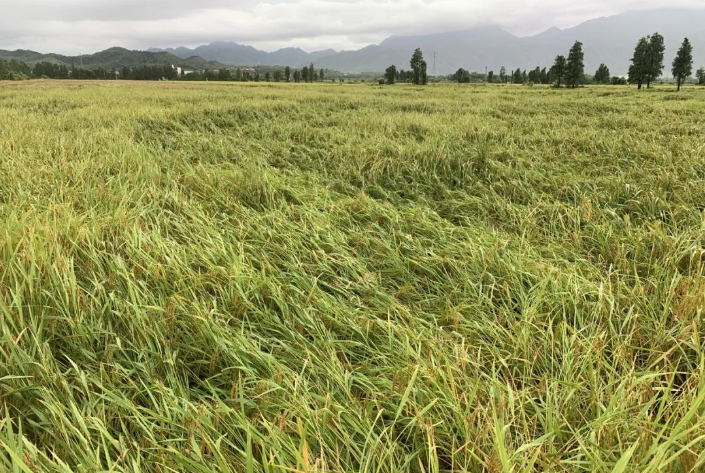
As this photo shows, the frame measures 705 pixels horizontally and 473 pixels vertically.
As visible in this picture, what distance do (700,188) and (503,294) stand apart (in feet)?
11.5

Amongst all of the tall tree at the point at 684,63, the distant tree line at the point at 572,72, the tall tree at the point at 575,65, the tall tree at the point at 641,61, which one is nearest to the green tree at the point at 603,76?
the distant tree line at the point at 572,72

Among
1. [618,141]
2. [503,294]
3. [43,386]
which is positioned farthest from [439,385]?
[618,141]

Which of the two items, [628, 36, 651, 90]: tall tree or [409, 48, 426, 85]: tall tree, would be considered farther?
[409, 48, 426, 85]: tall tree

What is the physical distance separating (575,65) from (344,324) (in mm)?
71257

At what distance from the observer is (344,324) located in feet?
6.88

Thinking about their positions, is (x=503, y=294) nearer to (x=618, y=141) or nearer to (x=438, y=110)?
(x=618, y=141)

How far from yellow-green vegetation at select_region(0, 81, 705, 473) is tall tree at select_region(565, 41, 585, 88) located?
66.1m

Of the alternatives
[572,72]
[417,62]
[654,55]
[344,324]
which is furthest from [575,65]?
[344,324]

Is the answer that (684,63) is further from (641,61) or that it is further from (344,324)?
(344,324)

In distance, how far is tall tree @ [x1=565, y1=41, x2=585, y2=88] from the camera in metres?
56.4

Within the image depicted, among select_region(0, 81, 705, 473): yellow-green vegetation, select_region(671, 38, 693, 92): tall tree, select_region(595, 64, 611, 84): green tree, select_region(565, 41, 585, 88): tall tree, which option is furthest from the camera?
select_region(595, 64, 611, 84): green tree

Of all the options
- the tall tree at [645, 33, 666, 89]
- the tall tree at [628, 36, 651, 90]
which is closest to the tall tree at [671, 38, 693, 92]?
the tall tree at [645, 33, 666, 89]

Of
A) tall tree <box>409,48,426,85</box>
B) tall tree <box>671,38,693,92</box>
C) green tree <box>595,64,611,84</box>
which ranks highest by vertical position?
tall tree <box>409,48,426,85</box>

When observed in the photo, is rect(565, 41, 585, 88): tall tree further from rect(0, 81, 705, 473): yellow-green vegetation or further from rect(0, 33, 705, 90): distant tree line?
rect(0, 81, 705, 473): yellow-green vegetation
